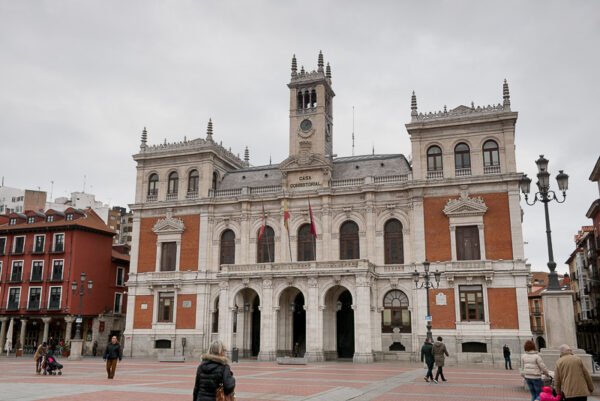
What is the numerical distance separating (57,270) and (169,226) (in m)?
13.3

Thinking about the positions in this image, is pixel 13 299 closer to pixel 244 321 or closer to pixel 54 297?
pixel 54 297

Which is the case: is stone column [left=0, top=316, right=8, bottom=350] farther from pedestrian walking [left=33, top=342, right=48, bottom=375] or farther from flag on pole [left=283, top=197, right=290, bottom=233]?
flag on pole [left=283, top=197, right=290, bottom=233]

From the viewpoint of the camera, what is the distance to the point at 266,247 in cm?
4741

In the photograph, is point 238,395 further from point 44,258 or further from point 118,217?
point 118,217

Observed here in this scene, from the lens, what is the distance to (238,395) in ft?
59.2

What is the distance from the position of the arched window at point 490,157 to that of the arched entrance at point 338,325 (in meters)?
14.8

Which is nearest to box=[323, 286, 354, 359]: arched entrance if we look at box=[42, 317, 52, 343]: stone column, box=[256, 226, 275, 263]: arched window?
box=[256, 226, 275, 263]: arched window

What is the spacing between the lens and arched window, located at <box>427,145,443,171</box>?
43938 mm

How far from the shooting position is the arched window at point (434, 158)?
4394cm

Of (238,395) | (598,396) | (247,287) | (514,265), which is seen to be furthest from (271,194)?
(598,396)

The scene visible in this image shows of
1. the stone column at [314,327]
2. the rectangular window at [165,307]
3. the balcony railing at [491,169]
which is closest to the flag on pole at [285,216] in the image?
the stone column at [314,327]

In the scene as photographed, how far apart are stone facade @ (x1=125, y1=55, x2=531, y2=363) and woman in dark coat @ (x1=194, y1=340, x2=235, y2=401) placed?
3186 cm

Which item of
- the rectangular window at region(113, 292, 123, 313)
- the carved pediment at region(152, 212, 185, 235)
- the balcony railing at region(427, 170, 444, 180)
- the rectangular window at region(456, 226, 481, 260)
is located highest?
the balcony railing at region(427, 170, 444, 180)

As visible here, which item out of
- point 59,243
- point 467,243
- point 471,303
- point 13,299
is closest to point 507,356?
point 471,303
